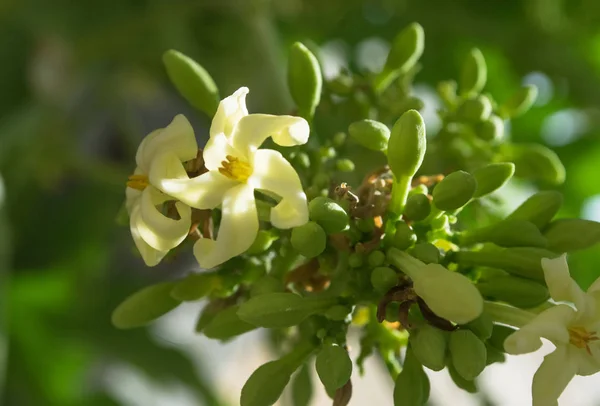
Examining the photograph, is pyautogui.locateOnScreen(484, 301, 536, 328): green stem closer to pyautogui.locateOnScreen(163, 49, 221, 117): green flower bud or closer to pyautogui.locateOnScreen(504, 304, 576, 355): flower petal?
pyautogui.locateOnScreen(504, 304, 576, 355): flower petal

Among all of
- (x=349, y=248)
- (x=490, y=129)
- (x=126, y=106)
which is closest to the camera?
(x=349, y=248)

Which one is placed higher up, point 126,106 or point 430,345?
point 430,345

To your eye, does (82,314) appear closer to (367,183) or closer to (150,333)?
(150,333)

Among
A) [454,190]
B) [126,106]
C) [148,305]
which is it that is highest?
[454,190]

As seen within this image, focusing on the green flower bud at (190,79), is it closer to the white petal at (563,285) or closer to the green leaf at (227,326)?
the green leaf at (227,326)

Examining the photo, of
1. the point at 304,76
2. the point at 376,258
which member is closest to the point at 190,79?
the point at 304,76

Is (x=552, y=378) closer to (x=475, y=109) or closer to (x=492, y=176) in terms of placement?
(x=492, y=176)

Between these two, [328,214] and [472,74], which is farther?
[472,74]
